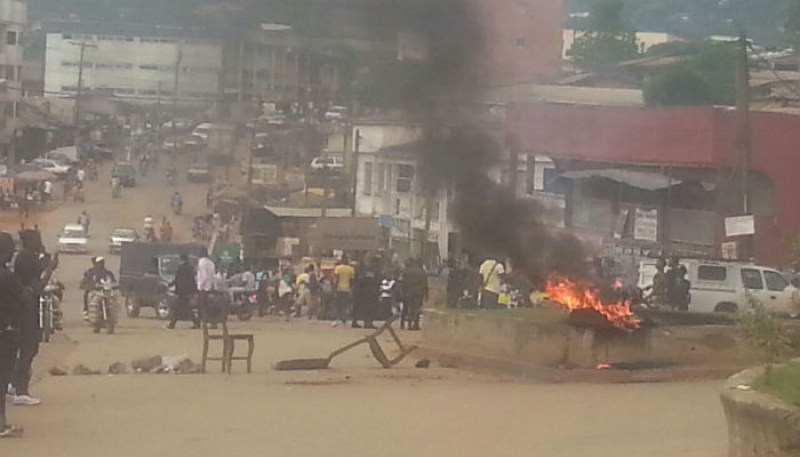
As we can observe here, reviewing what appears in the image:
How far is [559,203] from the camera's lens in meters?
27.8

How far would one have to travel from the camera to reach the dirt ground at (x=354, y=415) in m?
10.8

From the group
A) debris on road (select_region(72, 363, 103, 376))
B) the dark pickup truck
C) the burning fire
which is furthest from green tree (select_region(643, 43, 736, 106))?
debris on road (select_region(72, 363, 103, 376))

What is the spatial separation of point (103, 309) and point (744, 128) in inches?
517

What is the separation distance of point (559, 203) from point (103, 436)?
17.4 meters

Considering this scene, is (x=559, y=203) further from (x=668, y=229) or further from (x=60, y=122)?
(x=60, y=122)

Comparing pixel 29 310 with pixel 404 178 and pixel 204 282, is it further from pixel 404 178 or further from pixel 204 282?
pixel 404 178

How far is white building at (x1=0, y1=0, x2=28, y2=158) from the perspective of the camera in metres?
25.8

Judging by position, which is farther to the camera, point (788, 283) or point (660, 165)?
point (660, 165)

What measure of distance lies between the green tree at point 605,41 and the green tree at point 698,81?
1207mm

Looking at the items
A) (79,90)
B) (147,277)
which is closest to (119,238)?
(147,277)

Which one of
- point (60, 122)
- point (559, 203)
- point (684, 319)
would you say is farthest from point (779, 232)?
point (60, 122)

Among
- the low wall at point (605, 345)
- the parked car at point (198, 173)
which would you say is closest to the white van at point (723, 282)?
the parked car at point (198, 173)

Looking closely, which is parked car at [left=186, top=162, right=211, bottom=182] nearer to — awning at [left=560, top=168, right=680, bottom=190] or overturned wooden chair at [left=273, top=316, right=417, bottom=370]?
awning at [left=560, top=168, right=680, bottom=190]

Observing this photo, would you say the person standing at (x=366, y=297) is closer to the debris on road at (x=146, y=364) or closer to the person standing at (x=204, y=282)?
the person standing at (x=204, y=282)
